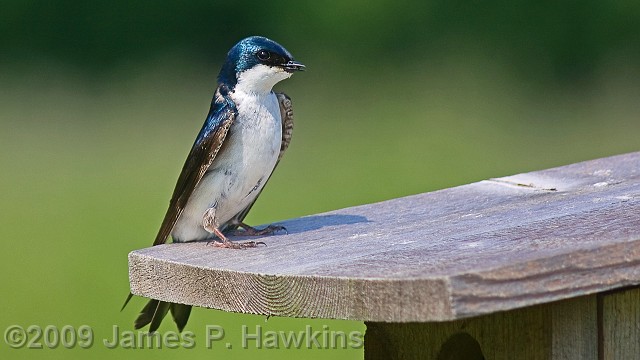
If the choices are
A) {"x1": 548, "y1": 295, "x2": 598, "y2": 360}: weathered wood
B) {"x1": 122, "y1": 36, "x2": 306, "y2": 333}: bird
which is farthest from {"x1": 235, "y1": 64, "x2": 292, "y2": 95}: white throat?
{"x1": 548, "y1": 295, "x2": 598, "y2": 360}: weathered wood

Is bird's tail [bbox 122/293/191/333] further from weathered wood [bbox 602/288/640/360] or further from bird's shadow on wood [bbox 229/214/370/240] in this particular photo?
weathered wood [bbox 602/288/640/360]

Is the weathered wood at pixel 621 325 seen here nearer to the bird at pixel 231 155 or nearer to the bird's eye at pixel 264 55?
the bird at pixel 231 155

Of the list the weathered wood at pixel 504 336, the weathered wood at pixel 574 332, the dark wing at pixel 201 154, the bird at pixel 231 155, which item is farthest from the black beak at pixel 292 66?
the weathered wood at pixel 574 332

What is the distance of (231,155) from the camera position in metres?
2.68

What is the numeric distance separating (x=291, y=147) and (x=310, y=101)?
75 centimetres

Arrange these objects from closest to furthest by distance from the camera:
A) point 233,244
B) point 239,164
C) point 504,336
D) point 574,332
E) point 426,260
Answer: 1. point 426,260
2. point 574,332
3. point 504,336
4. point 233,244
5. point 239,164

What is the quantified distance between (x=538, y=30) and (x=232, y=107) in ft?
21.0

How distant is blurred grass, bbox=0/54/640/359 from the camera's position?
20.7 feet

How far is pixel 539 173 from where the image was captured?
9.61ft

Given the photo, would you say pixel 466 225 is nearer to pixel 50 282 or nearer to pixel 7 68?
pixel 50 282

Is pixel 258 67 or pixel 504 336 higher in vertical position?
pixel 258 67

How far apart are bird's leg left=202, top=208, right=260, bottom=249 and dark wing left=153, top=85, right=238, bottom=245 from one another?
0.20 ft

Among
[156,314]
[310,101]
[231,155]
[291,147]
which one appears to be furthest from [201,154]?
[310,101]

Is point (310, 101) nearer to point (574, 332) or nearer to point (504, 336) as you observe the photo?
point (504, 336)
